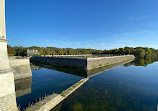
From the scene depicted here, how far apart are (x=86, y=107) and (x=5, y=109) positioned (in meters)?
7.25

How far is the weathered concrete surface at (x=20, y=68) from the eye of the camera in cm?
1733

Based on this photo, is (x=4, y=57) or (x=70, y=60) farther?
(x=70, y=60)

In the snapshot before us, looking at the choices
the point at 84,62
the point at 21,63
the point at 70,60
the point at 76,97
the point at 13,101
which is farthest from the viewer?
the point at 70,60

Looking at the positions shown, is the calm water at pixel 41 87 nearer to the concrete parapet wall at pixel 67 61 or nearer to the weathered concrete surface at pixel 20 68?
the weathered concrete surface at pixel 20 68

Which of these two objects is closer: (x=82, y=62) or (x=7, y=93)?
(x=7, y=93)

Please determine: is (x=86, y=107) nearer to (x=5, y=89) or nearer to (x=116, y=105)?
(x=116, y=105)

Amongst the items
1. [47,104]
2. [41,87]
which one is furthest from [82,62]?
[47,104]

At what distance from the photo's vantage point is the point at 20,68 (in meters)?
18.2

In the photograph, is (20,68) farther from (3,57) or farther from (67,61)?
(67,61)

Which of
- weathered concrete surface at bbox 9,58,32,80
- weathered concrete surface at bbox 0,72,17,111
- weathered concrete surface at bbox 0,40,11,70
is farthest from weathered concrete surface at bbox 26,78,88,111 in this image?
weathered concrete surface at bbox 9,58,32,80

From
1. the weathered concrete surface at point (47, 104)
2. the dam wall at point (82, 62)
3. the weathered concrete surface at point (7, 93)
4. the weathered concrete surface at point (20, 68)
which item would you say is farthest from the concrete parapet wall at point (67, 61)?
the weathered concrete surface at point (7, 93)

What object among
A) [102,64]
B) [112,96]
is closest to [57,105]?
[112,96]

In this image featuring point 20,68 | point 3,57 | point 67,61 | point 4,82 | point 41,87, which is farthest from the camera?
point 67,61

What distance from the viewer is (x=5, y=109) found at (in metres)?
6.95
